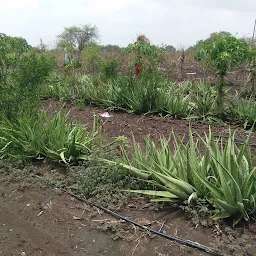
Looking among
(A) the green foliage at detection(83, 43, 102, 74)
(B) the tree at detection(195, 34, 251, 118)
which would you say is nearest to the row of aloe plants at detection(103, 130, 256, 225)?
(B) the tree at detection(195, 34, 251, 118)

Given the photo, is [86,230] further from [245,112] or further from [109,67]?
[109,67]

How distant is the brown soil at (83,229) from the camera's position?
2951mm

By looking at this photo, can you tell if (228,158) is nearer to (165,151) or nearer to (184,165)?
(184,165)

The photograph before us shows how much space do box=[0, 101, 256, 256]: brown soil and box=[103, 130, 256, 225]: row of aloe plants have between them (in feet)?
0.55

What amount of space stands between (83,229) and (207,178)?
4.32ft

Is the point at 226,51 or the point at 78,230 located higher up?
the point at 226,51

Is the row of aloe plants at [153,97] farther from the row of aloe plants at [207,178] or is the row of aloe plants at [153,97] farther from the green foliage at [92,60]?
the green foliage at [92,60]

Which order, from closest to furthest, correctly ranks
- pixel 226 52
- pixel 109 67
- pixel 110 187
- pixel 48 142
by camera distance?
pixel 110 187 → pixel 48 142 → pixel 226 52 → pixel 109 67

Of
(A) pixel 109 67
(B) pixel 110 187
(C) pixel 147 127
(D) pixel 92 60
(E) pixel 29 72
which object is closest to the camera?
(B) pixel 110 187

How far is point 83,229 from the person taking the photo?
327cm

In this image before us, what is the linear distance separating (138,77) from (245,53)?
270 cm

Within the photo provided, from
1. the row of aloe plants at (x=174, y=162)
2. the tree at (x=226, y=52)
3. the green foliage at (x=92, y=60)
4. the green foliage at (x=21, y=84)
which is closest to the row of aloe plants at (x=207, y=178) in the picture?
the row of aloe plants at (x=174, y=162)

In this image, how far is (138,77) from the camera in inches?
343

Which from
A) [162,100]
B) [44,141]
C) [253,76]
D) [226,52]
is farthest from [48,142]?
[253,76]
